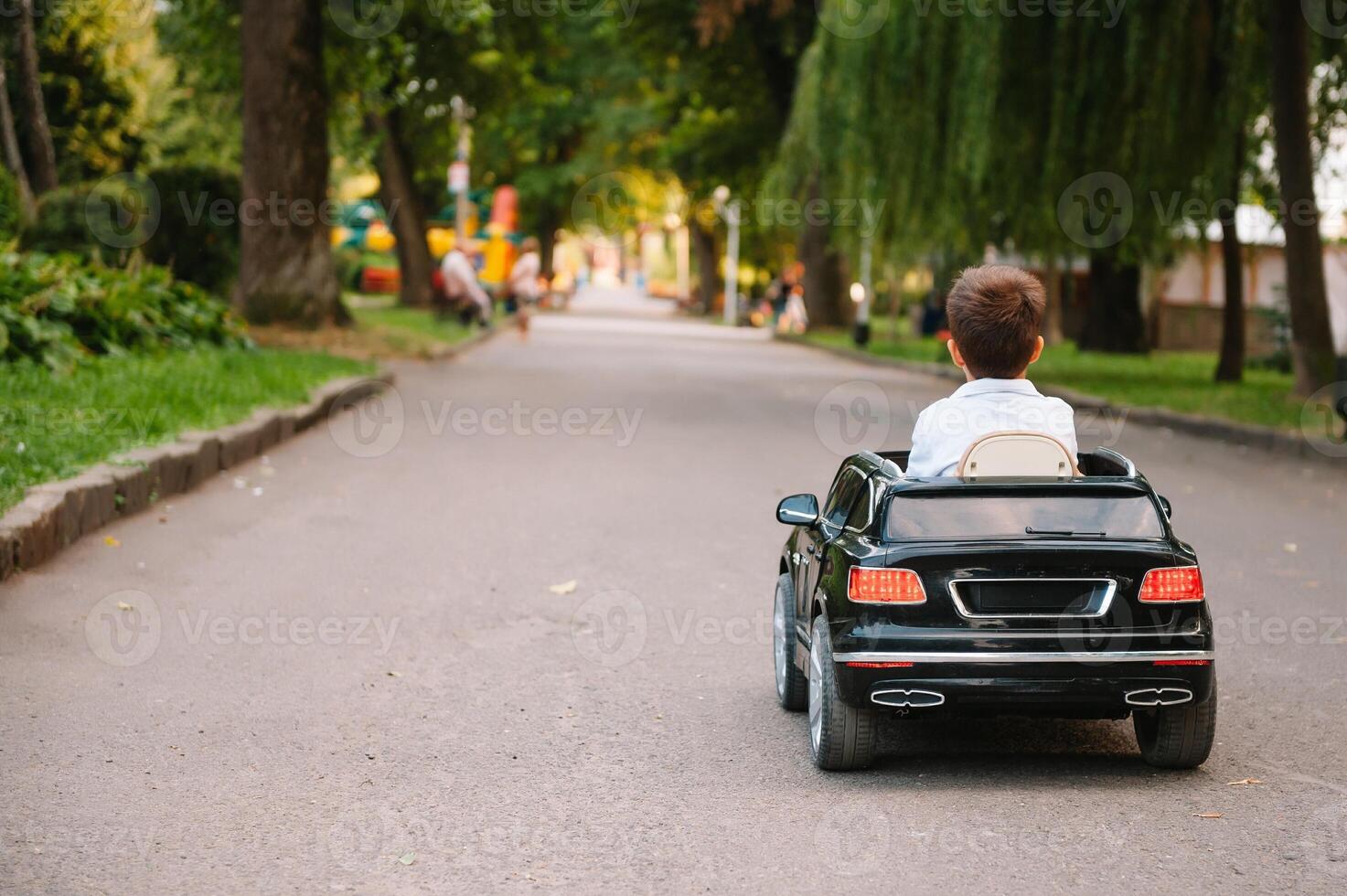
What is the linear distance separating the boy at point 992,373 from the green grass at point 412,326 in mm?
18960

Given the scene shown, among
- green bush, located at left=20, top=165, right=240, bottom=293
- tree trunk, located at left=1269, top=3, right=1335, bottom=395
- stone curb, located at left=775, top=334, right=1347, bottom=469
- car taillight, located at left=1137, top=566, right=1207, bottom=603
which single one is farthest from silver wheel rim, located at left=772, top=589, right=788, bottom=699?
A: green bush, located at left=20, top=165, right=240, bottom=293

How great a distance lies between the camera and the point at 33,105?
23.7 m

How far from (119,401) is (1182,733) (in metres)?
8.66

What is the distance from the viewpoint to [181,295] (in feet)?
58.7

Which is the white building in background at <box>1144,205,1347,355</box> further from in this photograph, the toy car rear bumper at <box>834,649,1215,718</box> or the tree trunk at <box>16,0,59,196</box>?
the toy car rear bumper at <box>834,649,1215,718</box>

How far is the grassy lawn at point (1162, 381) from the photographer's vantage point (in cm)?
1791

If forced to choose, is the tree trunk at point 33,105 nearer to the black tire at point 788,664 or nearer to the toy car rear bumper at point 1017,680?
the black tire at point 788,664

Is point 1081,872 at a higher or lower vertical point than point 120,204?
lower

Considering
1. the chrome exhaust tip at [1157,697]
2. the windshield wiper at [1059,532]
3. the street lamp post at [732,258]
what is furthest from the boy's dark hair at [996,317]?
the street lamp post at [732,258]

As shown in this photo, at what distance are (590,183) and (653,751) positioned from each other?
56.8 metres

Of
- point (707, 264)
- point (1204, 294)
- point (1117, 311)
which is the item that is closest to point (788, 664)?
point (1117, 311)

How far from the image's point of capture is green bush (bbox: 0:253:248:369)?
1334 centimetres

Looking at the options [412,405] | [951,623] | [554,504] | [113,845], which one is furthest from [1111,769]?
[412,405]

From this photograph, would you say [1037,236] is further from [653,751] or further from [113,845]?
[113,845]
